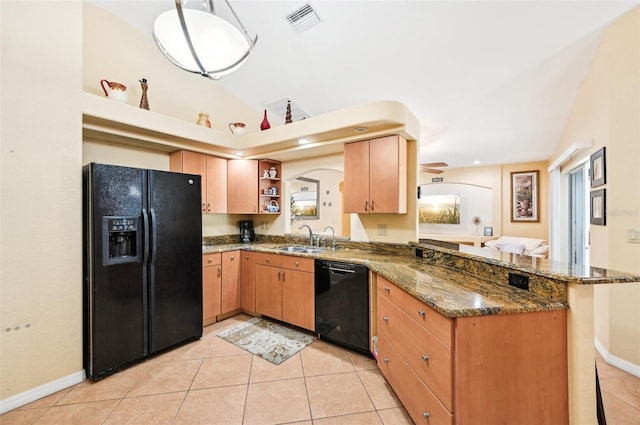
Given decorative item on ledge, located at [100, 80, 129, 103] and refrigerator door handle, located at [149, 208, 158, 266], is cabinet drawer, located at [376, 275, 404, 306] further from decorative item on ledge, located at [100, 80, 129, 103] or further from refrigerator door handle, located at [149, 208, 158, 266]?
decorative item on ledge, located at [100, 80, 129, 103]

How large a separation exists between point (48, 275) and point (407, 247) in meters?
3.21

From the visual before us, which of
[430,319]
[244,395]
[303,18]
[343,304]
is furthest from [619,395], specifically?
[303,18]

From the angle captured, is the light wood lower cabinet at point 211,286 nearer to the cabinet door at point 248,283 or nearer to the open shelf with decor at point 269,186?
the cabinet door at point 248,283

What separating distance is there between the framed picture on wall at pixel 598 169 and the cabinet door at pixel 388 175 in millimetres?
1818

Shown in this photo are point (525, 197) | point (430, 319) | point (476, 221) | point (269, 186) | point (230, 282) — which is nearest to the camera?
point (430, 319)

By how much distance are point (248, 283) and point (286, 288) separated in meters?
0.67

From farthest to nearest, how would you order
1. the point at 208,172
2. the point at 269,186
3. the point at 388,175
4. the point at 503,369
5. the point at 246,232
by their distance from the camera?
1. the point at 246,232
2. the point at 269,186
3. the point at 208,172
4. the point at 388,175
5. the point at 503,369

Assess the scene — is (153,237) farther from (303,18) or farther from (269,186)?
(303,18)

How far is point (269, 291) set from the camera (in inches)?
123

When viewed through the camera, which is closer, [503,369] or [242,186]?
[503,369]

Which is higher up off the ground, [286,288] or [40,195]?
[40,195]

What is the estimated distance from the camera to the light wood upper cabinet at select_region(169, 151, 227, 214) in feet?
10.9

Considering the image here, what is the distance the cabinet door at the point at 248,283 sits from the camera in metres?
3.30

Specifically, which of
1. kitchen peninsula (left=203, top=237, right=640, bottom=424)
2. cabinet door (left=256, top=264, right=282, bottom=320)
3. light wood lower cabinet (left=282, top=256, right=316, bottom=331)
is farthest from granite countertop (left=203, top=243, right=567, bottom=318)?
cabinet door (left=256, top=264, right=282, bottom=320)
